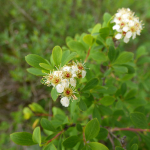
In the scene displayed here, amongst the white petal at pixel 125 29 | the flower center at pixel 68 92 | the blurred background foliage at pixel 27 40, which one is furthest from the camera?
the blurred background foliage at pixel 27 40

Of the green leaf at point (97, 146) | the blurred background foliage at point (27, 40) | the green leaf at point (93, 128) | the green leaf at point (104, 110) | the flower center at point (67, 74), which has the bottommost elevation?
the green leaf at point (97, 146)

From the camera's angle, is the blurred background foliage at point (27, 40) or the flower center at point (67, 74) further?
the blurred background foliage at point (27, 40)

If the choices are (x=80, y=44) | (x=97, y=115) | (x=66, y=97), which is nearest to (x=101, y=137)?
(x=97, y=115)

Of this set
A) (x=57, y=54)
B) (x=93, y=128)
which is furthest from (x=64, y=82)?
(x=93, y=128)

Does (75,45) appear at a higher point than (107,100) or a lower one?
higher

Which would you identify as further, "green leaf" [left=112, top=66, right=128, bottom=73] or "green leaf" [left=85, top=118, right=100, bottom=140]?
"green leaf" [left=112, top=66, right=128, bottom=73]

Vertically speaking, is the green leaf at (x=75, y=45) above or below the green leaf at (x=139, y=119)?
above

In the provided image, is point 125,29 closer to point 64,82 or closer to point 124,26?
point 124,26

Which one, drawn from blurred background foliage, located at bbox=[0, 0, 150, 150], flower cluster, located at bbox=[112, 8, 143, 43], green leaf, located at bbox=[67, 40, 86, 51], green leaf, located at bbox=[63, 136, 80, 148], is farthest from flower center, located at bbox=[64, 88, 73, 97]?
blurred background foliage, located at bbox=[0, 0, 150, 150]

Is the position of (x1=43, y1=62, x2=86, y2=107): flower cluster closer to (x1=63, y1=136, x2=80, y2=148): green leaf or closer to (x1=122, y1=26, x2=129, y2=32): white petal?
(x1=63, y1=136, x2=80, y2=148): green leaf

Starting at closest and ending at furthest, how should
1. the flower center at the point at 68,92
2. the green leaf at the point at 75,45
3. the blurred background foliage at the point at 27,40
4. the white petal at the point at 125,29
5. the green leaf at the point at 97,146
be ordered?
the green leaf at the point at 97,146 < the flower center at the point at 68,92 < the white petal at the point at 125,29 < the green leaf at the point at 75,45 < the blurred background foliage at the point at 27,40

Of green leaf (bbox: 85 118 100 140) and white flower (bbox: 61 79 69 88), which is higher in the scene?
white flower (bbox: 61 79 69 88)

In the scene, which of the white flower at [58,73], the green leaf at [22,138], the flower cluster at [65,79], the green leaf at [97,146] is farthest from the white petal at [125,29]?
the green leaf at [22,138]

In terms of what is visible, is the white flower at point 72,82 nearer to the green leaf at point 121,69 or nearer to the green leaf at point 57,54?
the green leaf at point 57,54
